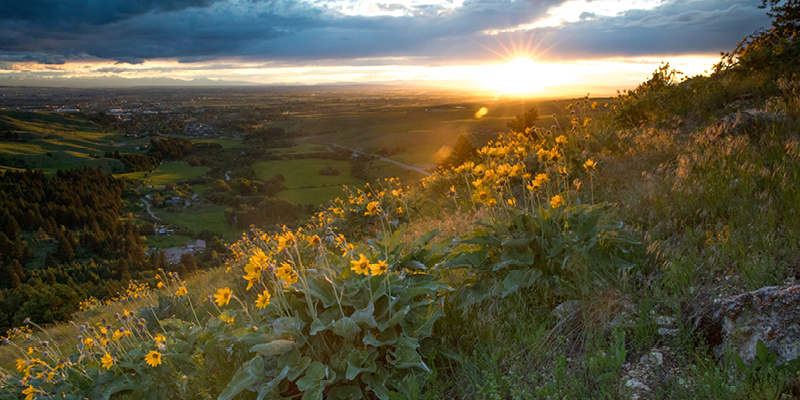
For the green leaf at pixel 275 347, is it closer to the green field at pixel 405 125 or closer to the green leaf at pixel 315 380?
the green leaf at pixel 315 380

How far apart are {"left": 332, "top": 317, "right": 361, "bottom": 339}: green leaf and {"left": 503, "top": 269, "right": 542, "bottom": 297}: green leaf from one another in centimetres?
117

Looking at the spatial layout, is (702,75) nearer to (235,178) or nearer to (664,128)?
(664,128)

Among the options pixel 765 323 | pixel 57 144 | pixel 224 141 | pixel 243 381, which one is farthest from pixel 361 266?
pixel 57 144

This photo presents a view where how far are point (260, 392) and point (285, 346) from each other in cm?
30

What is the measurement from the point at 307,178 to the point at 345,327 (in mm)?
65195

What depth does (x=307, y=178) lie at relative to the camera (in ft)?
214

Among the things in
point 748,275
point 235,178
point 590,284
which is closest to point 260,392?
point 590,284

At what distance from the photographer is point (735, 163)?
367 cm

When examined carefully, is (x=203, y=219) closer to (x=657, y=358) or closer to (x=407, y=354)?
(x=407, y=354)

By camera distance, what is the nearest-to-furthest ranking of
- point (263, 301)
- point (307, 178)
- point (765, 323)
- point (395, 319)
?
point (765, 323) < point (395, 319) < point (263, 301) < point (307, 178)

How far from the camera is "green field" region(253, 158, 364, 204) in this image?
5562 cm

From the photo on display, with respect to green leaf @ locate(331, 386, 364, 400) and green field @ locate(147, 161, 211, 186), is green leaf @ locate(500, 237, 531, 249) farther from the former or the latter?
green field @ locate(147, 161, 211, 186)

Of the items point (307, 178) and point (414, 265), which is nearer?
point (414, 265)

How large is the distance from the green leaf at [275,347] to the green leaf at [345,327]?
0.33 metres
